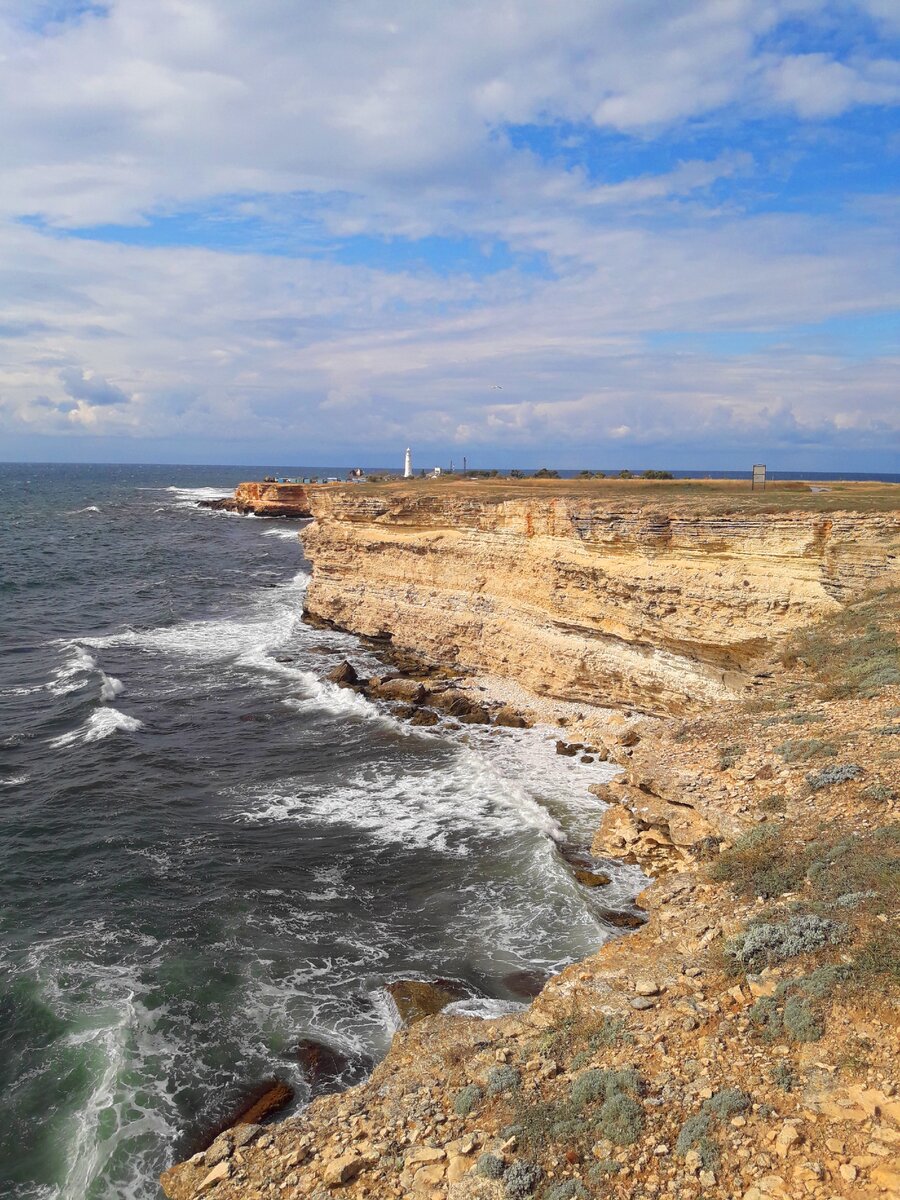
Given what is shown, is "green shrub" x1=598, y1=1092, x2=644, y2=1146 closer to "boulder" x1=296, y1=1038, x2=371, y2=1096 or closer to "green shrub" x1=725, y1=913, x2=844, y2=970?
"green shrub" x1=725, y1=913, x2=844, y2=970

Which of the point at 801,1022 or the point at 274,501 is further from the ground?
the point at 274,501

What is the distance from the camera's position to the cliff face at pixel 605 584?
20391 mm

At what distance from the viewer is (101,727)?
23984mm

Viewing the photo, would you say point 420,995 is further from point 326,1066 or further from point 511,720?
point 511,720

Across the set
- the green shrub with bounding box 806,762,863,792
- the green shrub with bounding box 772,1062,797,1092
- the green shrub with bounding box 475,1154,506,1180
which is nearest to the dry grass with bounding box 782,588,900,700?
the green shrub with bounding box 806,762,863,792

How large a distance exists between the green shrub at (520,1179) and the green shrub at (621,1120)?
0.79m

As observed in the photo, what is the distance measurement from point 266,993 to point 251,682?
17893mm

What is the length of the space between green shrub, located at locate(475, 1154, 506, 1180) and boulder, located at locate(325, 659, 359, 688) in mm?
21811

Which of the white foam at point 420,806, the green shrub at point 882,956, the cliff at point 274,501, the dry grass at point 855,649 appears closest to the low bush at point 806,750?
the dry grass at point 855,649

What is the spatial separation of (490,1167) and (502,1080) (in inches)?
49.0

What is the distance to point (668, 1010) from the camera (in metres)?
8.91

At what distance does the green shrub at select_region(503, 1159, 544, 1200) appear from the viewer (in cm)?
694

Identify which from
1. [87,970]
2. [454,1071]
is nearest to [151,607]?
[87,970]

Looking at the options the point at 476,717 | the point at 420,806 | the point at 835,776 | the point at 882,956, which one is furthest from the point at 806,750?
the point at 476,717
